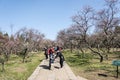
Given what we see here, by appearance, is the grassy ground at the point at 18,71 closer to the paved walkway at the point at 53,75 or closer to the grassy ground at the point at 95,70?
the paved walkway at the point at 53,75

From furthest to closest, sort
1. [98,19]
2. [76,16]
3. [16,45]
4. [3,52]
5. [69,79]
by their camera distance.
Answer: [16,45]
[3,52]
[98,19]
[76,16]
[69,79]

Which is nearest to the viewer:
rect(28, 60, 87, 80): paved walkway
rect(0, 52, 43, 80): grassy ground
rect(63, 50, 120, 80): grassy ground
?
rect(28, 60, 87, 80): paved walkway

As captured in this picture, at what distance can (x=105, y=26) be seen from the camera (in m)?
34.0

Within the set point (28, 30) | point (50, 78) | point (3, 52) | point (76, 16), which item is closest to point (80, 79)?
point (50, 78)

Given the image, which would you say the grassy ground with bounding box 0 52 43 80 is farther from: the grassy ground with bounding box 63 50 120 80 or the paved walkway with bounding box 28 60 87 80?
the grassy ground with bounding box 63 50 120 80

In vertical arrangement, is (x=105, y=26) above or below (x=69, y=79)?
above

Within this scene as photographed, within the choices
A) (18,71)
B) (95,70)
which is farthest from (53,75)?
(18,71)

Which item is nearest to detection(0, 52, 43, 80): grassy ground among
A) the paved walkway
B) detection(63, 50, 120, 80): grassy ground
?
the paved walkway

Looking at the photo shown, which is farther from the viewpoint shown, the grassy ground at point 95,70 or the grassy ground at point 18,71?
the grassy ground at point 18,71

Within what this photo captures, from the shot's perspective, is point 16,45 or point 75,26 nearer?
point 75,26

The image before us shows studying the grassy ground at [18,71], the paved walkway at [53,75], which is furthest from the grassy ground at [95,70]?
the grassy ground at [18,71]

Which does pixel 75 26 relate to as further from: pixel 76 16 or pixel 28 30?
pixel 28 30

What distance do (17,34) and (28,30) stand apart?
13.5 ft

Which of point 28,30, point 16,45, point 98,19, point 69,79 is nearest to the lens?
point 69,79
